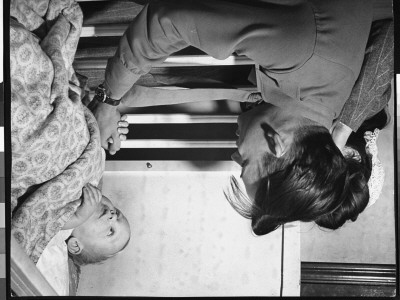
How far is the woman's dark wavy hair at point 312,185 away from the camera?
1476 millimetres

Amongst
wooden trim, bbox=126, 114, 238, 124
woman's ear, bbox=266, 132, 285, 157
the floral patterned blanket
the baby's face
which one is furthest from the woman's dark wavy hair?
the floral patterned blanket

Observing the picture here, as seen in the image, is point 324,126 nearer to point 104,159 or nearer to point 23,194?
point 104,159

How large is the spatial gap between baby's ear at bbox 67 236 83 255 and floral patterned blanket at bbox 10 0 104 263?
0.05 meters

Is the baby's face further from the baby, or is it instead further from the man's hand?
the man's hand

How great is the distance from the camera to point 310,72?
1.42 meters

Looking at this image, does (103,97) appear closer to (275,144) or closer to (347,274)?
(275,144)

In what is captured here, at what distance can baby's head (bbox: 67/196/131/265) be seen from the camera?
1.53 m

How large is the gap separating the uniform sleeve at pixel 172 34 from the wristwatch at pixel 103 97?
46mm

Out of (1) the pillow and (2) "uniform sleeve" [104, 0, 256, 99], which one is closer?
(2) "uniform sleeve" [104, 0, 256, 99]

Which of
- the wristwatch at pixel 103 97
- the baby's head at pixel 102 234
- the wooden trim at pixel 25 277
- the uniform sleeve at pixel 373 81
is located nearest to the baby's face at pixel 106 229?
the baby's head at pixel 102 234

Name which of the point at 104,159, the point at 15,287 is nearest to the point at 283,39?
the point at 104,159

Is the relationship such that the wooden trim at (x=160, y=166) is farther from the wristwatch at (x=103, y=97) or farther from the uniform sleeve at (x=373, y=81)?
the uniform sleeve at (x=373, y=81)

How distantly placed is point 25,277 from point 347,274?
0.78m

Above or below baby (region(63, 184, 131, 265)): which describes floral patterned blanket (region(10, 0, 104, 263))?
above
